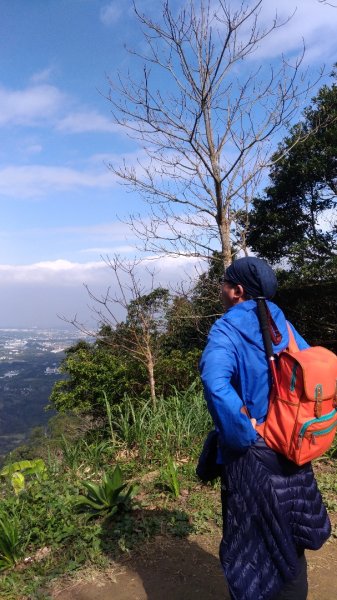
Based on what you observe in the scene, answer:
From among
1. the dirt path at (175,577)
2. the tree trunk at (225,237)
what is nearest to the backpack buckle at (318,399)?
the dirt path at (175,577)

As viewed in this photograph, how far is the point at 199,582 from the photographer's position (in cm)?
250

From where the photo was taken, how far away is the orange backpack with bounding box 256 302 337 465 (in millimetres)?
1485

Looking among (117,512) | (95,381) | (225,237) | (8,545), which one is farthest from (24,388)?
(8,545)

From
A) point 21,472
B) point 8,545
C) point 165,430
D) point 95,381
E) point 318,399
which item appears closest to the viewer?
point 318,399

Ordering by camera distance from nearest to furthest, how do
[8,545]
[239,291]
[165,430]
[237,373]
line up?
1. [237,373]
2. [239,291]
3. [8,545]
4. [165,430]

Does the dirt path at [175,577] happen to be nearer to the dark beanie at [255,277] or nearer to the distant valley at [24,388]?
the dark beanie at [255,277]

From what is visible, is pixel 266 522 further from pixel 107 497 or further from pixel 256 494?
pixel 107 497

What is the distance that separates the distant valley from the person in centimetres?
2230

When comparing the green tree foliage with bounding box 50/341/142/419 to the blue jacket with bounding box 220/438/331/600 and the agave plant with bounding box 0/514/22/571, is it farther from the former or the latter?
the blue jacket with bounding box 220/438/331/600

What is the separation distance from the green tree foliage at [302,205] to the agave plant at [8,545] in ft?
30.3

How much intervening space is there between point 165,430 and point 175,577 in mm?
1754

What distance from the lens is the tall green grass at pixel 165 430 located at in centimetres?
412

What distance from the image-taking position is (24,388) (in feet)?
222

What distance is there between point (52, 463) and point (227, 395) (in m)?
2.97
